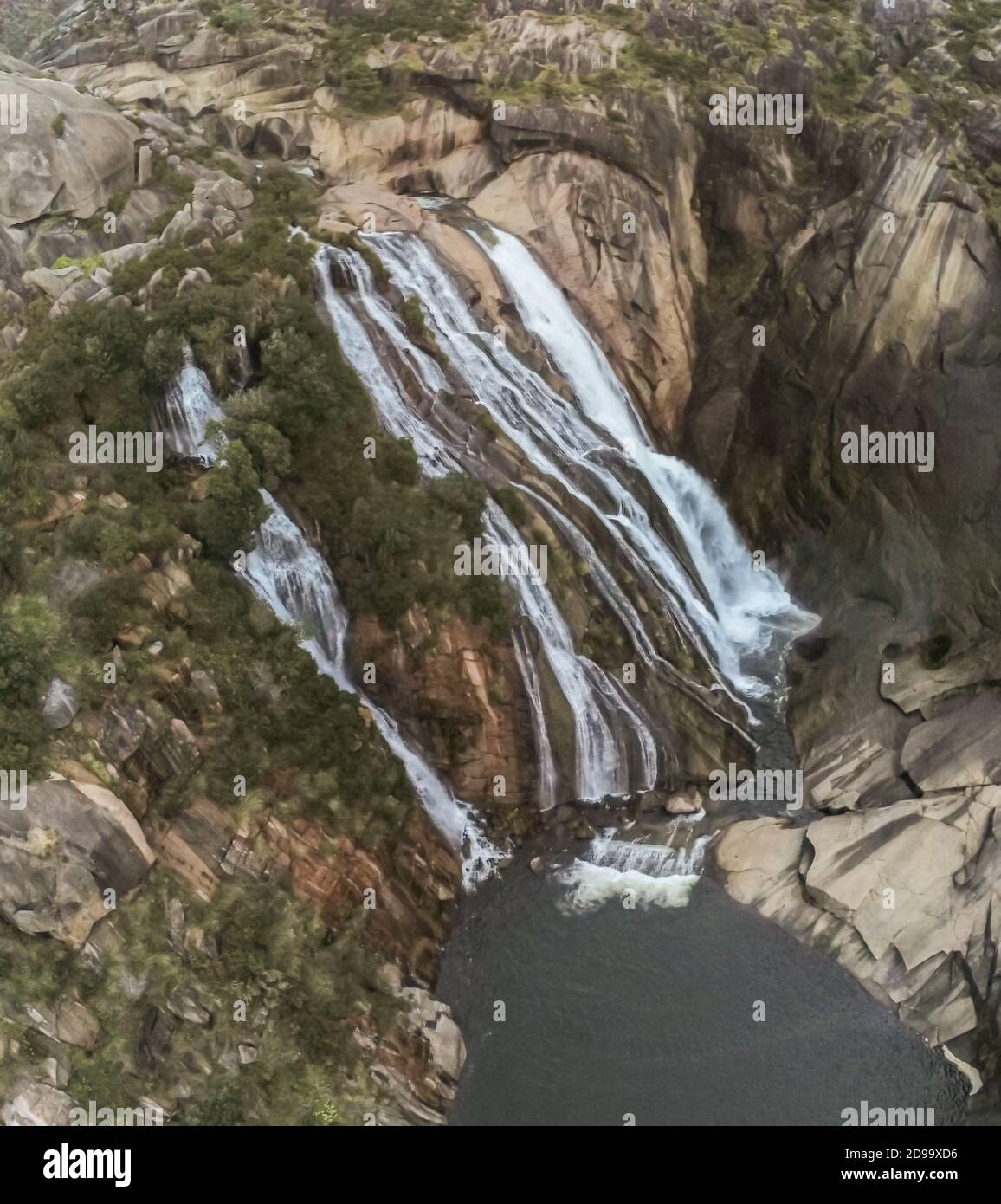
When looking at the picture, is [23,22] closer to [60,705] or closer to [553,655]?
[553,655]

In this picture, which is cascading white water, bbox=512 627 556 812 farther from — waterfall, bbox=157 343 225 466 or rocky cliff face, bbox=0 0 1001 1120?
waterfall, bbox=157 343 225 466

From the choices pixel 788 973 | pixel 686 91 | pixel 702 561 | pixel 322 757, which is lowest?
pixel 788 973

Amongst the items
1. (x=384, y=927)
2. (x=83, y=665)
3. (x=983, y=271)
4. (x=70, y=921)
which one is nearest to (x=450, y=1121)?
(x=384, y=927)

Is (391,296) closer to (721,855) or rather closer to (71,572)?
(71,572)
